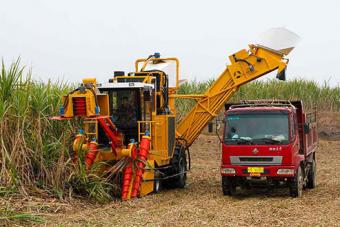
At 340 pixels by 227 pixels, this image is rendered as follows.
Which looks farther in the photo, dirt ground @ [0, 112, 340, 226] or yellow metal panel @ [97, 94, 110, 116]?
yellow metal panel @ [97, 94, 110, 116]

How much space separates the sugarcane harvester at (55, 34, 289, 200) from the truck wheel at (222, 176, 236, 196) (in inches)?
59.5

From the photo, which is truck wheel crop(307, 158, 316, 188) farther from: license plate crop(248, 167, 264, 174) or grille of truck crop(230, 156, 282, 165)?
license plate crop(248, 167, 264, 174)

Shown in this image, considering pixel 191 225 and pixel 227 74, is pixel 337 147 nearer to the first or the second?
pixel 227 74

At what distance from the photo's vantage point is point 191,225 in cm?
983

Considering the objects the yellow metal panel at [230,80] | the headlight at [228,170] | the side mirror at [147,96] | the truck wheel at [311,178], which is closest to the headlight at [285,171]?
the headlight at [228,170]

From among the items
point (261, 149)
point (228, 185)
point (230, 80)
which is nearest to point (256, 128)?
point (261, 149)

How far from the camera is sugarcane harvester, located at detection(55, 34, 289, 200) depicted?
12547 mm

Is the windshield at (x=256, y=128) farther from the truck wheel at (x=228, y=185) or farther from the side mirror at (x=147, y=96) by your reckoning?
the side mirror at (x=147, y=96)

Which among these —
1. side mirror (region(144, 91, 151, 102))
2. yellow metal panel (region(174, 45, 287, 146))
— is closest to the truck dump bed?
yellow metal panel (region(174, 45, 287, 146))

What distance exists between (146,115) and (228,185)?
247 cm

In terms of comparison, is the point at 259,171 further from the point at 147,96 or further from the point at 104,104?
the point at 104,104

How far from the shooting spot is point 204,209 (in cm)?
1136

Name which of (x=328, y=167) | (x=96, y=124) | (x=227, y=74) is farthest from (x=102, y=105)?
(x=328, y=167)

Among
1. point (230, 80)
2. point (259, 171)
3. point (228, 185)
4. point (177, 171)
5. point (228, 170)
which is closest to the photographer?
point (259, 171)
